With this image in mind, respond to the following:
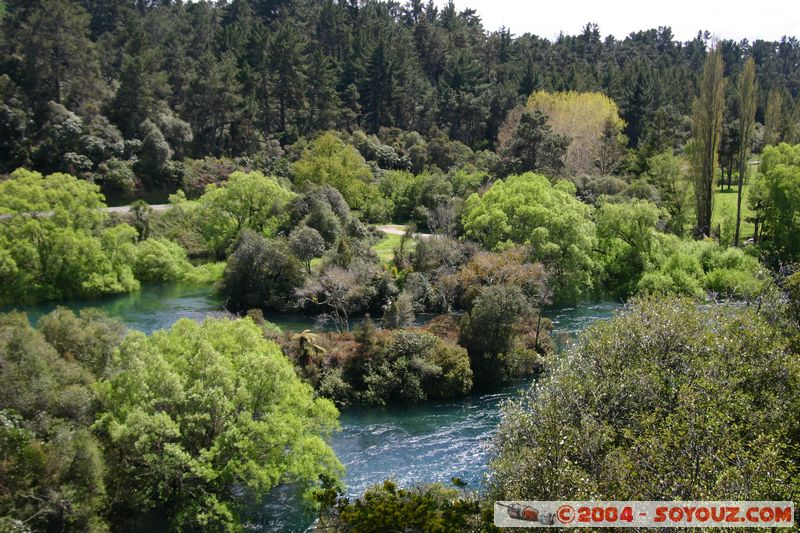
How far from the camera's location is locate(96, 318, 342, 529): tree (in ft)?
64.2

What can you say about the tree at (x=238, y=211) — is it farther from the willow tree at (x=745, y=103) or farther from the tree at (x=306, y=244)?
the willow tree at (x=745, y=103)

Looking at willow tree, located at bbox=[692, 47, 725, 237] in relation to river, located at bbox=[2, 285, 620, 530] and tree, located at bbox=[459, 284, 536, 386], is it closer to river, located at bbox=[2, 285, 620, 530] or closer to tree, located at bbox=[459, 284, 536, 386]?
river, located at bbox=[2, 285, 620, 530]

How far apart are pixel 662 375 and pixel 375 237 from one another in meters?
44.8

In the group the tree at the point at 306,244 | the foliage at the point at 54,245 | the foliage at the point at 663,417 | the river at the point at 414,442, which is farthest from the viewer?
the tree at the point at 306,244

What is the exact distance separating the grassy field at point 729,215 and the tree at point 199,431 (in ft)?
155

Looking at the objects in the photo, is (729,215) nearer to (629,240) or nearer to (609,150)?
(629,240)

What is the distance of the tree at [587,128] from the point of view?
78750mm

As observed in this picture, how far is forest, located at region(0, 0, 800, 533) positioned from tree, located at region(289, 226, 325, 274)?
0.25 m

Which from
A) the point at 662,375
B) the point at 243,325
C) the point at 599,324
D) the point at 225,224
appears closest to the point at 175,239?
the point at 225,224

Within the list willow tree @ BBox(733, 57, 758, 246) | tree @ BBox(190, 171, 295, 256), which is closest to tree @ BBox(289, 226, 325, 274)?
tree @ BBox(190, 171, 295, 256)

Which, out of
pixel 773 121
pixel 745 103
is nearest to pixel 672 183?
pixel 745 103

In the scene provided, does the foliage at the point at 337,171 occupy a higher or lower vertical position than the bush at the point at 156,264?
higher

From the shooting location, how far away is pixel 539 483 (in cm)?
1482

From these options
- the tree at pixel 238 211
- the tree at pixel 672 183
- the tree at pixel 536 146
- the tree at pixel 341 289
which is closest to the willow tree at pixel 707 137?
the tree at pixel 672 183
